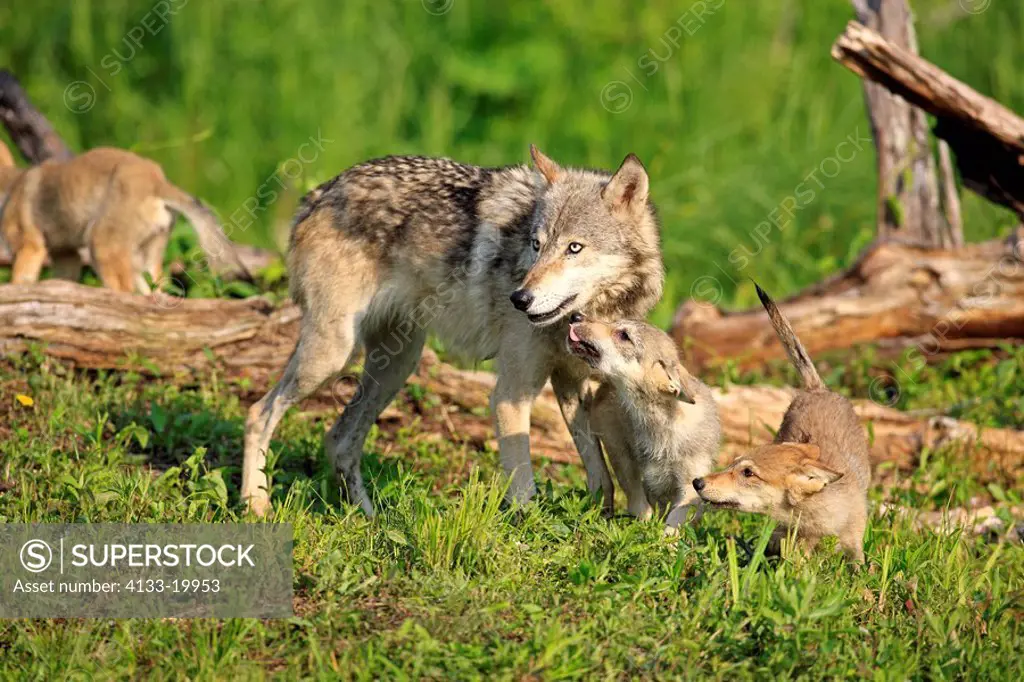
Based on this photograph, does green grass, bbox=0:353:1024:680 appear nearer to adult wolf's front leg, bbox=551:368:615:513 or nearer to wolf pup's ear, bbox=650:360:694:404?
adult wolf's front leg, bbox=551:368:615:513

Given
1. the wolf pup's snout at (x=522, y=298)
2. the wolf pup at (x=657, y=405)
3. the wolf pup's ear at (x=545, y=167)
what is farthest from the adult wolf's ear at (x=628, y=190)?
the wolf pup's snout at (x=522, y=298)

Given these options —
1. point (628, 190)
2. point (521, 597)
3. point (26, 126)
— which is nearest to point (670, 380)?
point (628, 190)

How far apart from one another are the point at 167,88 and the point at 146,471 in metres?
8.43

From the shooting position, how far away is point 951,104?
7133mm

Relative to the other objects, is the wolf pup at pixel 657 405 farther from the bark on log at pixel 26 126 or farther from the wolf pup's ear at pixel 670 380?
the bark on log at pixel 26 126

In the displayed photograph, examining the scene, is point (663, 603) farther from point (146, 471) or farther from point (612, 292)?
point (146, 471)

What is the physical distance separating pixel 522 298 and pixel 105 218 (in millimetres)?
4477

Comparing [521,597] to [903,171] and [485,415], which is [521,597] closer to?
[485,415]

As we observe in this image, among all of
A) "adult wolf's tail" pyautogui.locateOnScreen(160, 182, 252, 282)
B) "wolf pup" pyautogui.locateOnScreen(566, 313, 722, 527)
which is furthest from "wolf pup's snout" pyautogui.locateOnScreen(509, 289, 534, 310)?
"adult wolf's tail" pyautogui.locateOnScreen(160, 182, 252, 282)

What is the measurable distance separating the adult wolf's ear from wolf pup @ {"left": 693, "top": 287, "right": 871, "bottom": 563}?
29.3 inches

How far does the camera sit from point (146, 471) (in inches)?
250

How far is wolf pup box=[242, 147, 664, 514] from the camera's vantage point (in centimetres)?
577

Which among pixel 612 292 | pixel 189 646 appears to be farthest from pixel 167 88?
pixel 189 646

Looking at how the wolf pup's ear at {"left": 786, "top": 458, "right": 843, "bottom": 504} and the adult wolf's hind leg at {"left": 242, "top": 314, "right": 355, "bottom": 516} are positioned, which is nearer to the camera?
the wolf pup's ear at {"left": 786, "top": 458, "right": 843, "bottom": 504}
